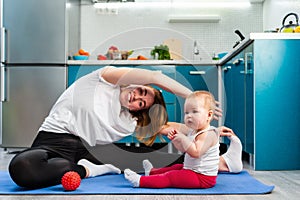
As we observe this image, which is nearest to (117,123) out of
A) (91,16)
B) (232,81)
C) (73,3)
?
(232,81)

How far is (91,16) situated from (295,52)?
8.93 ft

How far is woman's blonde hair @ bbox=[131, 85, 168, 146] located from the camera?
218 centimetres

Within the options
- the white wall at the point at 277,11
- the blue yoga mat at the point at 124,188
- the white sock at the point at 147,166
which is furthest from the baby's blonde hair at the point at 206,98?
the white wall at the point at 277,11

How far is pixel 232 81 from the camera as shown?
11.5 ft

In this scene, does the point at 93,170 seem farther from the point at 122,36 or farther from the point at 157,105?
the point at 122,36

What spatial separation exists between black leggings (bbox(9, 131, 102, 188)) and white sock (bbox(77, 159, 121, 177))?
0.06 metres

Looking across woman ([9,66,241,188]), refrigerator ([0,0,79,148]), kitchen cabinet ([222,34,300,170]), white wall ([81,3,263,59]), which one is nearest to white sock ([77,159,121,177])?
woman ([9,66,241,188])

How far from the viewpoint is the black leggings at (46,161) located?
1.90 m

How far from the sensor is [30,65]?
4.15m

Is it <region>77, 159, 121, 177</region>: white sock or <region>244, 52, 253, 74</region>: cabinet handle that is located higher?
<region>244, 52, 253, 74</region>: cabinet handle

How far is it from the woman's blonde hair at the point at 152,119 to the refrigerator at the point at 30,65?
1990mm

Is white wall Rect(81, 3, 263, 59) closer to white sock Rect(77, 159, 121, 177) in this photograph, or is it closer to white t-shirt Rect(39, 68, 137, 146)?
white sock Rect(77, 159, 121, 177)

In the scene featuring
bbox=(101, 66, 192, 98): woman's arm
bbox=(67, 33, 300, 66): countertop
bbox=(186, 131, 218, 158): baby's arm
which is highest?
bbox=(67, 33, 300, 66): countertop

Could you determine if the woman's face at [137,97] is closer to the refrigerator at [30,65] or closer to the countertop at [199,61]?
the countertop at [199,61]
